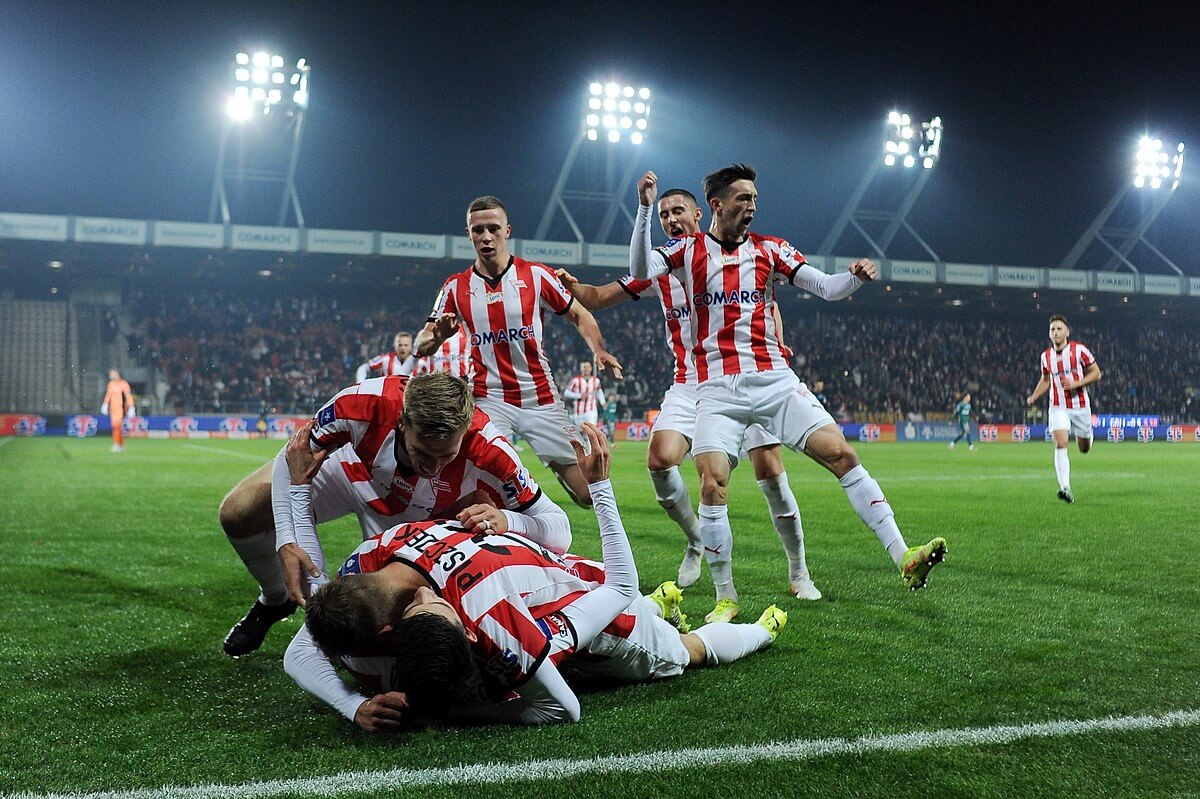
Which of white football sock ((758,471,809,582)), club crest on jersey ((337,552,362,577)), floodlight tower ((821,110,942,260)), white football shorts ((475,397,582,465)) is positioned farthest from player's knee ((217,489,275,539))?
floodlight tower ((821,110,942,260))

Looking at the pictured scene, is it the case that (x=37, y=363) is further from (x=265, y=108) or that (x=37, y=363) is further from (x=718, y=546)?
(x=718, y=546)

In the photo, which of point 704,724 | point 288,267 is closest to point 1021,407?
point 288,267

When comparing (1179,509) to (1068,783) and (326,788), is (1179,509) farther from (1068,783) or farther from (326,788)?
(326,788)

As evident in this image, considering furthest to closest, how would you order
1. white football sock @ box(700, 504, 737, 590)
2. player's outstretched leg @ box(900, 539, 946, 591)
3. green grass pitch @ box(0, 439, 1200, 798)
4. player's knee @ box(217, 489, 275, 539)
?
white football sock @ box(700, 504, 737, 590), player's outstretched leg @ box(900, 539, 946, 591), player's knee @ box(217, 489, 275, 539), green grass pitch @ box(0, 439, 1200, 798)

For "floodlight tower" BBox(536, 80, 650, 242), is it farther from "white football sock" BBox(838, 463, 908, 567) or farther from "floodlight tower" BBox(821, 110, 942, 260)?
"white football sock" BBox(838, 463, 908, 567)

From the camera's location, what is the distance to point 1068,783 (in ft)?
8.28

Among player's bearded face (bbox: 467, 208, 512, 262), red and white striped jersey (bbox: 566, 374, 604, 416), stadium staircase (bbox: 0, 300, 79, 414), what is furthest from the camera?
stadium staircase (bbox: 0, 300, 79, 414)

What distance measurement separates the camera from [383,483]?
155 inches

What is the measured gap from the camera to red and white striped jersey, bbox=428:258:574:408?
618 cm

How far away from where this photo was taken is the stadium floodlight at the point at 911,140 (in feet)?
126

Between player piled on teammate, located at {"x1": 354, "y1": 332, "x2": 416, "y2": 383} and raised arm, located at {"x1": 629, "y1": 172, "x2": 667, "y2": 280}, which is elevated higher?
raised arm, located at {"x1": 629, "y1": 172, "x2": 667, "y2": 280}

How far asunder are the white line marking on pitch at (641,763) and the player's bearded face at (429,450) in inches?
42.1

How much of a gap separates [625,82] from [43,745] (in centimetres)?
3536

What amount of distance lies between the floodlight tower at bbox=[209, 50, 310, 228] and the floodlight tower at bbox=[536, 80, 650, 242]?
9.72 meters
